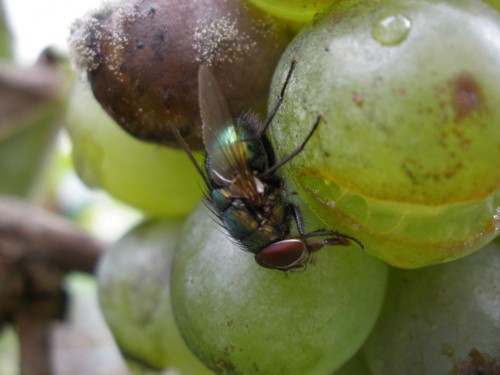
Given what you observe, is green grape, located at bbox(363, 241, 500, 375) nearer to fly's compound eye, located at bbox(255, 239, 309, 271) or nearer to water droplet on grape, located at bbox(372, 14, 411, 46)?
fly's compound eye, located at bbox(255, 239, 309, 271)

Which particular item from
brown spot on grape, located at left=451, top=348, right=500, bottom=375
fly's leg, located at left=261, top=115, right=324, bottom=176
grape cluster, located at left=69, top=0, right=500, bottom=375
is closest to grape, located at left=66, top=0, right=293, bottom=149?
grape cluster, located at left=69, top=0, right=500, bottom=375

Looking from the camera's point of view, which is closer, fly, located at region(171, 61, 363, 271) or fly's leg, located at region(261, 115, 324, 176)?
fly's leg, located at region(261, 115, 324, 176)

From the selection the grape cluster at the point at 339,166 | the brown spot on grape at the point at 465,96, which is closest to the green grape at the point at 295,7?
the grape cluster at the point at 339,166

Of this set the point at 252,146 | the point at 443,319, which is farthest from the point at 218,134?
the point at 443,319

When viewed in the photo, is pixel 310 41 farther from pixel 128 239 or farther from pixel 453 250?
pixel 128 239

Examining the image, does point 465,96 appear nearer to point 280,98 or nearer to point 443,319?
point 280,98

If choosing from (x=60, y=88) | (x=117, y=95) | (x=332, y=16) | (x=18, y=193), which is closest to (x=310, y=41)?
(x=332, y=16)
